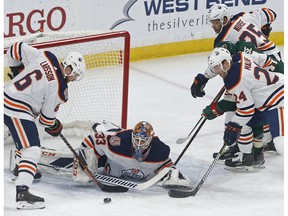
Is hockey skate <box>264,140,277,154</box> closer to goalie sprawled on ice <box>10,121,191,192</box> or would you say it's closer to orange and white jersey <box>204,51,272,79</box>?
orange and white jersey <box>204,51,272,79</box>

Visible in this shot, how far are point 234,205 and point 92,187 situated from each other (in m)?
0.81

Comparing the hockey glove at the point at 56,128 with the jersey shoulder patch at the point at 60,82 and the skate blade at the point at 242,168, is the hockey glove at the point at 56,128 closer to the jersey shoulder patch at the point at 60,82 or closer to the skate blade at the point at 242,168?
the jersey shoulder patch at the point at 60,82

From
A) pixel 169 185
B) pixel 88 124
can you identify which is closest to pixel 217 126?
pixel 88 124

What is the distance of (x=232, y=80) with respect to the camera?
5895 mm

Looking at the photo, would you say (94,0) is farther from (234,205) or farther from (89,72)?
(234,205)

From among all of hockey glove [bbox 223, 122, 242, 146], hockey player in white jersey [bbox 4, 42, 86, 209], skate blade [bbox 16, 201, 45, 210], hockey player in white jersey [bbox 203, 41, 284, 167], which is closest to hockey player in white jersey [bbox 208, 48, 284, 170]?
hockey glove [bbox 223, 122, 242, 146]

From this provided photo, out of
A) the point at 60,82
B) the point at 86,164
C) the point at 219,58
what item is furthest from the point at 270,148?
the point at 60,82

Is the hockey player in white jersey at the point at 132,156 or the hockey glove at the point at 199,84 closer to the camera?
the hockey player in white jersey at the point at 132,156

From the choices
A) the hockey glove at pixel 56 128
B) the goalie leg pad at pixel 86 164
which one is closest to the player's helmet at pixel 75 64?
the hockey glove at pixel 56 128

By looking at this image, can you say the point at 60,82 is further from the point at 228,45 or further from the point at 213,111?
the point at 228,45

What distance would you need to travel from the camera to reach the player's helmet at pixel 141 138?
5.68 meters

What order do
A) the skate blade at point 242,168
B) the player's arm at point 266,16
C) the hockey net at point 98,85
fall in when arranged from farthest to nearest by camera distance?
the player's arm at point 266,16
the hockey net at point 98,85
the skate blade at point 242,168

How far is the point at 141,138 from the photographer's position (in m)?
5.67

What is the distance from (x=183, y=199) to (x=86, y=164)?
0.60 m
